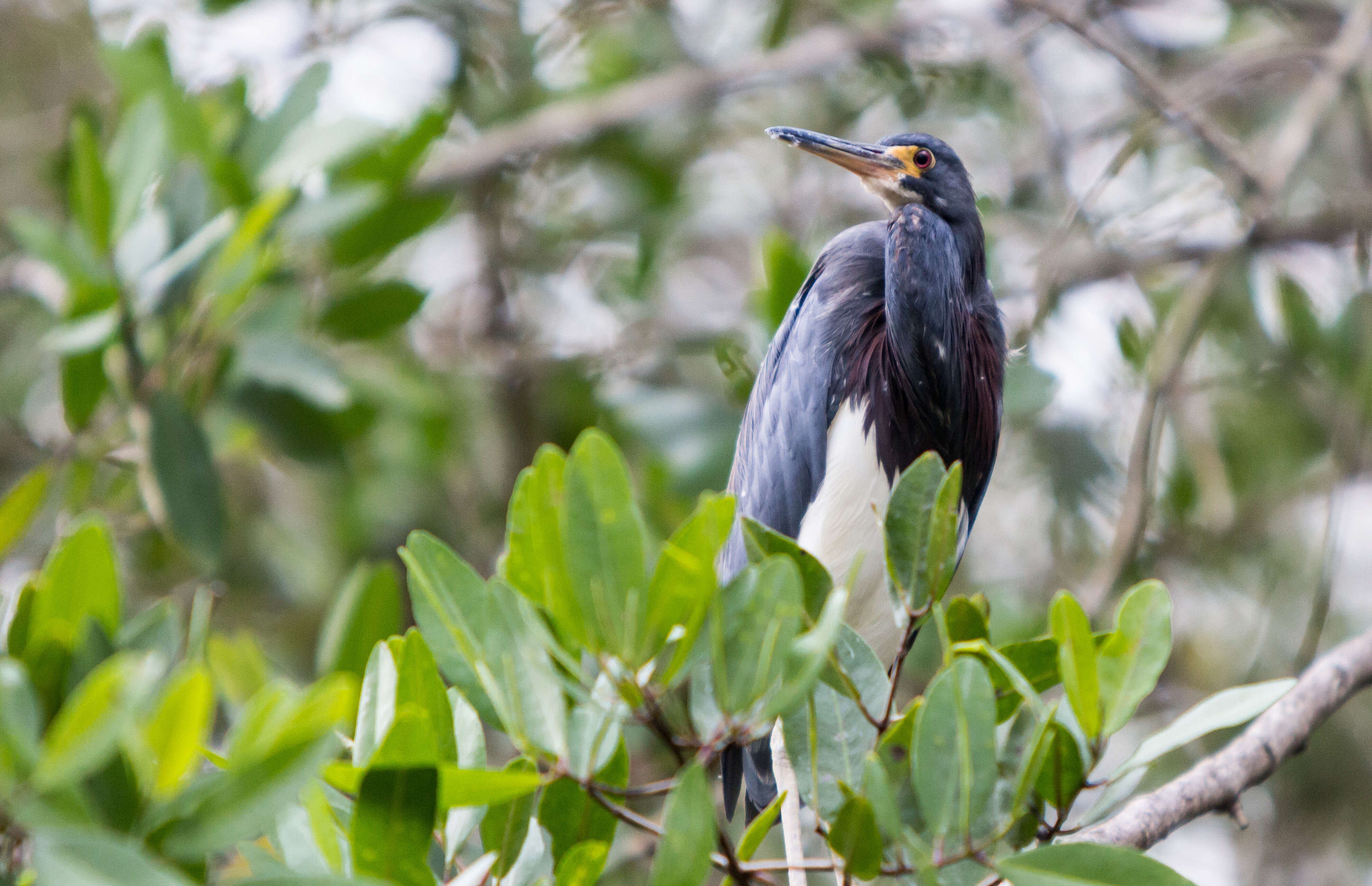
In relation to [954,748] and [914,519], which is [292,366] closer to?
[914,519]

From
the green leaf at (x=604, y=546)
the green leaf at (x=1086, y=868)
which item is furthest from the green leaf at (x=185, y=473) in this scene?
the green leaf at (x=1086, y=868)

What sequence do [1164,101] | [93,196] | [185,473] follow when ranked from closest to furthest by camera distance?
[93,196]
[185,473]
[1164,101]

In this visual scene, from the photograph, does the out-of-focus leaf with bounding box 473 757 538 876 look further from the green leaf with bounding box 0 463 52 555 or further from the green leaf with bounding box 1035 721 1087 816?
the green leaf with bounding box 0 463 52 555

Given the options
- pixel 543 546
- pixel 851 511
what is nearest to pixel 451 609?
pixel 543 546

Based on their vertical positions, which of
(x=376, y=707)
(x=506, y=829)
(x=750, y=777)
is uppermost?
(x=376, y=707)

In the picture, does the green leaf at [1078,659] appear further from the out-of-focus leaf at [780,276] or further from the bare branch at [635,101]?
the bare branch at [635,101]

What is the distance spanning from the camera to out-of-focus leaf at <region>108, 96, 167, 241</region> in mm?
2717

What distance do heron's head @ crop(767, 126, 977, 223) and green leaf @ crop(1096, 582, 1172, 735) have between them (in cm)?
152

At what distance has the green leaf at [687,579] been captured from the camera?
1181 millimetres

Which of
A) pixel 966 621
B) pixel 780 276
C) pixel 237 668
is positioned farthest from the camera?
pixel 780 276

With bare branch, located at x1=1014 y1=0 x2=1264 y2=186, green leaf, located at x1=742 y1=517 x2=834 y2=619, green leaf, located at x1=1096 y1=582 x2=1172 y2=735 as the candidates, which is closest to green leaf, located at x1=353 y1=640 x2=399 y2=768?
green leaf, located at x1=742 y1=517 x2=834 y2=619

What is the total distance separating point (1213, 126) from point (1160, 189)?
1.28 metres

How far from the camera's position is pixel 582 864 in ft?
4.23

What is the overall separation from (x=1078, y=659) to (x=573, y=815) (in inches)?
23.9
